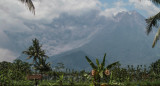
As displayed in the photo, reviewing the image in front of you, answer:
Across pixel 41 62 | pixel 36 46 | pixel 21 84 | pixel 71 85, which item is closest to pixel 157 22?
pixel 71 85

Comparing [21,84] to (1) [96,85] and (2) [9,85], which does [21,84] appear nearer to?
(2) [9,85]

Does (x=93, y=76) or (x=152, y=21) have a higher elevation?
(x=152, y=21)

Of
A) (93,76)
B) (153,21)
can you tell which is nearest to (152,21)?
(153,21)

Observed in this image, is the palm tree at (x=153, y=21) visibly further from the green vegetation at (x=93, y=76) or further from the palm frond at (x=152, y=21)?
the green vegetation at (x=93, y=76)

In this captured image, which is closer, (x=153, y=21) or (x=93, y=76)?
(x=93, y=76)

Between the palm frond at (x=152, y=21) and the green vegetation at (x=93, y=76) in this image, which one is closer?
the green vegetation at (x=93, y=76)

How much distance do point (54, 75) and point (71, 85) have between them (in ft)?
30.0

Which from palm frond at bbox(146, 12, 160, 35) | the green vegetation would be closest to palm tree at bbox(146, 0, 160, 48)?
palm frond at bbox(146, 12, 160, 35)

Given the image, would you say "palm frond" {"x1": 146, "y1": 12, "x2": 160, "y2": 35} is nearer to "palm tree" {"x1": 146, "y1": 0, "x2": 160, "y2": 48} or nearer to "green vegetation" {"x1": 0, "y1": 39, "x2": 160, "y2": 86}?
"palm tree" {"x1": 146, "y1": 0, "x2": 160, "y2": 48}

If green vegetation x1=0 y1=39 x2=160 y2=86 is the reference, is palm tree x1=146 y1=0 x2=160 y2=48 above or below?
above

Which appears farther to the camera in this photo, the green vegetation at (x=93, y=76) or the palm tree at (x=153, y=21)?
the palm tree at (x=153, y=21)

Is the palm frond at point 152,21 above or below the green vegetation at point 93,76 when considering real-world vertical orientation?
above

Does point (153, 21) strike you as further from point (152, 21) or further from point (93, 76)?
point (93, 76)

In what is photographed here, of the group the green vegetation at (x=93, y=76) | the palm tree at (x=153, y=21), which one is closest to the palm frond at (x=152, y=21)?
the palm tree at (x=153, y=21)
